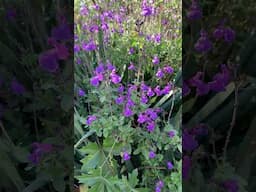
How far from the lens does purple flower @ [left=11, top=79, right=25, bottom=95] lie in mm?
1352

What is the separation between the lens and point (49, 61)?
1287mm

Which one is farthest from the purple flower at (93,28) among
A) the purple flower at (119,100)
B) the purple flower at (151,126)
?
the purple flower at (151,126)

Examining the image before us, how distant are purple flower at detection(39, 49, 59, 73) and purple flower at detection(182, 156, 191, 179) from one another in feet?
1.67

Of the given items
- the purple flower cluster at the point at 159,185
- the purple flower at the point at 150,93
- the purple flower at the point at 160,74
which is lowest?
the purple flower cluster at the point at 159,185

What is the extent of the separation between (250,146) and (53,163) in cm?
66

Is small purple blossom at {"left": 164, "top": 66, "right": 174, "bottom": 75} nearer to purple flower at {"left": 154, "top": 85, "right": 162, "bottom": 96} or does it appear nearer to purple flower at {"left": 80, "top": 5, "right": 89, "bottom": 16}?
purple flower at {"left": 154, "top": 85, "right": 162, "bottom": 96}

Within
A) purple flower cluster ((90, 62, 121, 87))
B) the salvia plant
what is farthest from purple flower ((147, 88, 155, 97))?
purple flower cluster ((90, 62, 121, 87))

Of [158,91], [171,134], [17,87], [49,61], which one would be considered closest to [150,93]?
[158,91]

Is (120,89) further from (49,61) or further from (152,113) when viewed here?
(49,61)

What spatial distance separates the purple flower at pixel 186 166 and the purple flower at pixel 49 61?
508 mm

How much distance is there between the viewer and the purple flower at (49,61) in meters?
1.27

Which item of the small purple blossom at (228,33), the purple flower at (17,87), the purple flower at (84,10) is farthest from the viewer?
the purple flower at (17,87)

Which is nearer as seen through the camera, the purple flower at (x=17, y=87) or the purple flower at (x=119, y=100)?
the purple flower at (x=119, y=100)

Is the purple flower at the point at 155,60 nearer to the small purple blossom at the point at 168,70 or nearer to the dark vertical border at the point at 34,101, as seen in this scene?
the small purple blossom at the point at 168,70
